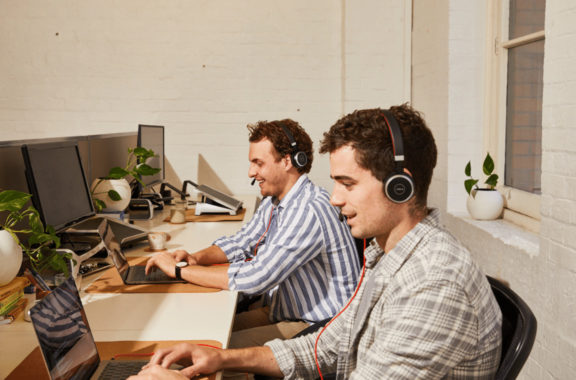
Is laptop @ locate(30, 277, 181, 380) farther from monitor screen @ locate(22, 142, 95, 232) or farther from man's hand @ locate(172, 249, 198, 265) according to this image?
man's hand @ locate(172, 249, 198, 265)

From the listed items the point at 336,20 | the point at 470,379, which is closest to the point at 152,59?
the point at 336,20

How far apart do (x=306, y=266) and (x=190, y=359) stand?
0.71m

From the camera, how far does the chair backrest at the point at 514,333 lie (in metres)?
0.90

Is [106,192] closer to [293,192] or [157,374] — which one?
[293,192]

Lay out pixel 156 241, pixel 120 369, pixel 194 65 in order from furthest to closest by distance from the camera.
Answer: pixel 194 65
pixel 156 241
pixel 120 369

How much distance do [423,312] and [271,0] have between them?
356cm

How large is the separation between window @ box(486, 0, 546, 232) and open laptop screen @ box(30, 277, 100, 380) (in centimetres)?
187

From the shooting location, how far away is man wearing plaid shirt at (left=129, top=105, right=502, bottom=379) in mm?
896

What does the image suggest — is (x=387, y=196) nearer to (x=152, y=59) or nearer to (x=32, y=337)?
(x=32, y=337)

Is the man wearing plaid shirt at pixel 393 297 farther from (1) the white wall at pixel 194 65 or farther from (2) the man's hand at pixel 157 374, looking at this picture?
(1) the white wall at pixel 194 65

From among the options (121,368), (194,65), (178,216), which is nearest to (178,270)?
(121,368)

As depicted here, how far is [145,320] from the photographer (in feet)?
4.73

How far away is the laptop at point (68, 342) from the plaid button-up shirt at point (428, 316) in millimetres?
532

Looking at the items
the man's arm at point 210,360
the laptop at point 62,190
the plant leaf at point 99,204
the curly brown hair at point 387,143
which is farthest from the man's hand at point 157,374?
the plant leaf at point 99,204
